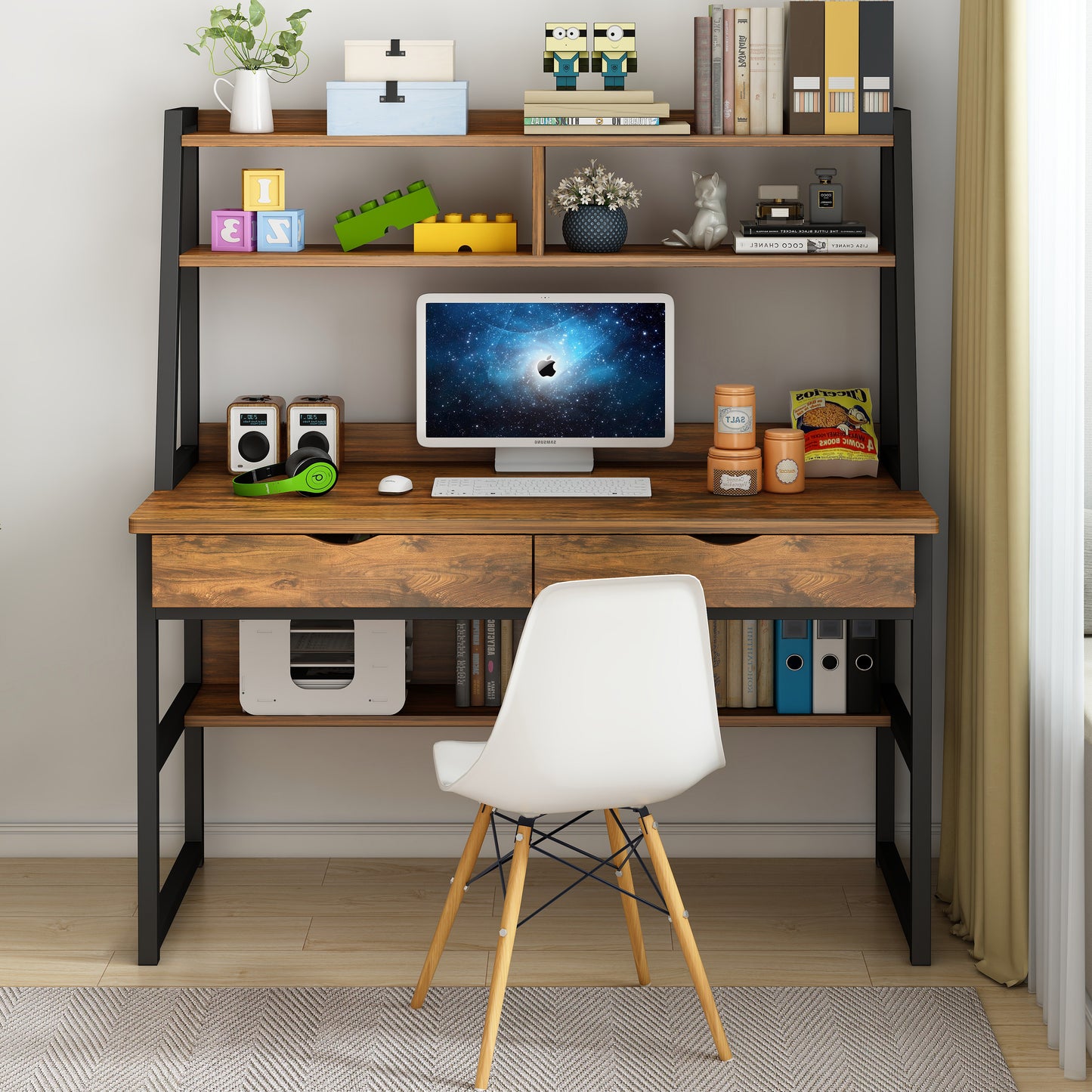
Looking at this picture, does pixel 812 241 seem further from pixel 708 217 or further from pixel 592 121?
pixel 592 121

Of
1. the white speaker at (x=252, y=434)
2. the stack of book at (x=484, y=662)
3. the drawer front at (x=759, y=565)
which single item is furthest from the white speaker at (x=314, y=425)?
the drawer front at (x=759, y=565)

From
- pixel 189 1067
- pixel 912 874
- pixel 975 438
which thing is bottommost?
pixel 189 1067

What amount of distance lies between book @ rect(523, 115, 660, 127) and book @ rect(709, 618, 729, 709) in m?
1.01

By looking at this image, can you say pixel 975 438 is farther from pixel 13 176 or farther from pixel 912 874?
pixel 13 176

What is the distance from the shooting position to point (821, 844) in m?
3.00

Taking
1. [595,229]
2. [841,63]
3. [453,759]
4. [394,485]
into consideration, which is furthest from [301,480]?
[841,63]

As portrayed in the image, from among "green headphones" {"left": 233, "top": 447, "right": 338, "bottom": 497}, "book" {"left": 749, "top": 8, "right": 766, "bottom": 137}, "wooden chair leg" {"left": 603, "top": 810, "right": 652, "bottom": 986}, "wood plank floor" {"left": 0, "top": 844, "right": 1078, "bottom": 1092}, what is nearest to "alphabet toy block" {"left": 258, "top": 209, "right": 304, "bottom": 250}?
"green headphones" {"left": 233, "top": 447, "right": 338, "bottom": 497}

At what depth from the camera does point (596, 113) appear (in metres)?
A: 2.49

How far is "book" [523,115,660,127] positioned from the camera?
2.47m

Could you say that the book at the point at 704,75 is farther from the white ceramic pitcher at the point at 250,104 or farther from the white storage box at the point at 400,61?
the white ceramic pitcher at the point at 250,104

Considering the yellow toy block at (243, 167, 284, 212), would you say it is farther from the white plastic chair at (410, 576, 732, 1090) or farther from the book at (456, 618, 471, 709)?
the white plastic chair at (410, 576, 732, 1090)

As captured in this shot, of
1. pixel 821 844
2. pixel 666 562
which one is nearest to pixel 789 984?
pixel 821 844

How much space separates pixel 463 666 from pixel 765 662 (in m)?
0.63

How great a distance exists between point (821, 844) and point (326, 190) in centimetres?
184
